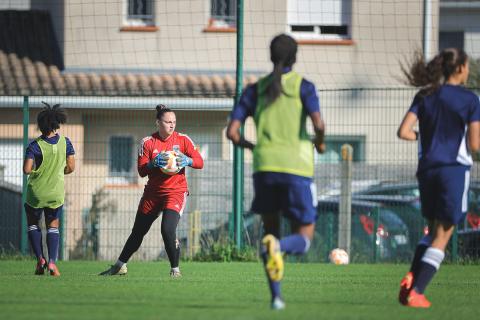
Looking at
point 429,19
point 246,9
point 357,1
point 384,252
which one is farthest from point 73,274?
point 429,19

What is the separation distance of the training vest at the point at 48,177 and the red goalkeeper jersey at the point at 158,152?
0.93 metres

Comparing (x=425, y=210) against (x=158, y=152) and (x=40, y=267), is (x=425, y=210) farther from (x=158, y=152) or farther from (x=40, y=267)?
(x=40, y=267)

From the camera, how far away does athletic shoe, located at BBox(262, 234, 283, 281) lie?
8.02 metres

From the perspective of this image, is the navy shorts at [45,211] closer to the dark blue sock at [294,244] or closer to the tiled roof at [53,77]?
the dark blue sock at [294,244]

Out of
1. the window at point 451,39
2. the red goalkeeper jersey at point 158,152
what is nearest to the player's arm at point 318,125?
the red goalkeeper jersey at point 158,152

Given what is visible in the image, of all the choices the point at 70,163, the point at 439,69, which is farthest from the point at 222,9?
the point at 439,69

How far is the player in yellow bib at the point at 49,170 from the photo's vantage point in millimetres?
12617

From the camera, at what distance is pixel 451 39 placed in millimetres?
34938

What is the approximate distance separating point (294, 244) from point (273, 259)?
1.17 ft

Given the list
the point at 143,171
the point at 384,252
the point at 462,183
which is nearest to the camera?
the point at 462,183

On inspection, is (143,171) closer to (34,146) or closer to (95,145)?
(34,146)

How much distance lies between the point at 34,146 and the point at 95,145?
5532 millimetres

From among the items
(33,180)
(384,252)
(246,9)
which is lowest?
(384,252)

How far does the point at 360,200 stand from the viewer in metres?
17.9
